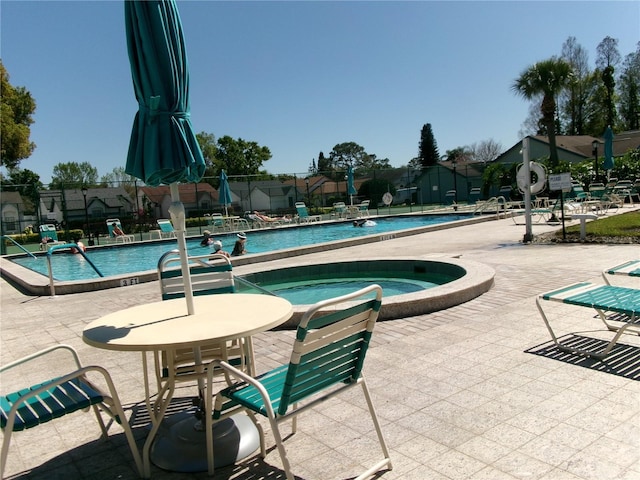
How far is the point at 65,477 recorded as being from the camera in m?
2.58

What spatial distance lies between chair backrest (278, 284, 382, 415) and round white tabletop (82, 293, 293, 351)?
0.36 metres

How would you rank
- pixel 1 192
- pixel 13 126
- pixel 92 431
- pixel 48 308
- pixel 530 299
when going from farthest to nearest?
pixel 13 126, pixel 1 192, pixel 48 308, pixel 530 299, pixel 92 431

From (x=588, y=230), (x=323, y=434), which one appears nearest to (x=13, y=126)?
(x=588, y=230)

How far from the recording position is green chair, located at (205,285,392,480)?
6.65ft

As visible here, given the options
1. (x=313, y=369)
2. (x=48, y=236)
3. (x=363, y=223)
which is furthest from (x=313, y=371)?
(x=363, y=223)

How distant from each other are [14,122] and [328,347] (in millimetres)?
32974

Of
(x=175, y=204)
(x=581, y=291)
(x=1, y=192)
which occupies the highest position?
(x=1, y=192)

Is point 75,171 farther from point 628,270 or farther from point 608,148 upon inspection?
point 628,270

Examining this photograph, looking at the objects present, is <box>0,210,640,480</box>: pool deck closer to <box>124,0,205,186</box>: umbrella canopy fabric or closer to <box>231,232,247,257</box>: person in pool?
<box>124,0,205,186</box>: umbrella canopy fabric

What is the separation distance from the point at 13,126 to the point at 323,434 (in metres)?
31.1

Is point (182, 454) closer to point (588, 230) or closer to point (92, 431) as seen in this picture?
Answer: point (92, 431)

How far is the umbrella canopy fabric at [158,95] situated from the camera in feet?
8.52

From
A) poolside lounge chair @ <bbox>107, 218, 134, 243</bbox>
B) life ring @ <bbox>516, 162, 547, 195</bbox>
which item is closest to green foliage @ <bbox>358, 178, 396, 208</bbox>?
poolside lounge chair @ <bbox>107, 218, 134, 243</bbox>

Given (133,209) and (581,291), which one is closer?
(581,291)
